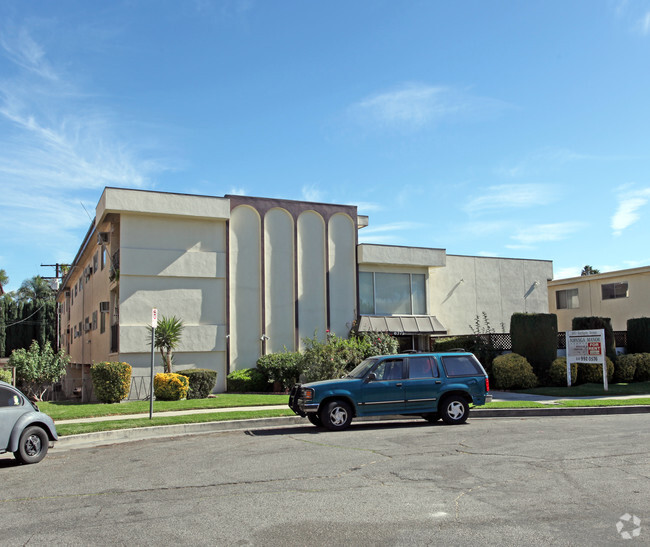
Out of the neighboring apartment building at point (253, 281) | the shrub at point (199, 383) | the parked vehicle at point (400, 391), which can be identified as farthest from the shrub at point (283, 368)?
the parked vehicle at point (400, 391)

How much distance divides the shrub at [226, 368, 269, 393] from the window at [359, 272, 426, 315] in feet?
19.9

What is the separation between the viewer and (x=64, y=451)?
12078 millimetres

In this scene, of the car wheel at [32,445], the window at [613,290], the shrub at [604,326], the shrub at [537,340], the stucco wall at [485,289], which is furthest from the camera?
the window at [613,290]

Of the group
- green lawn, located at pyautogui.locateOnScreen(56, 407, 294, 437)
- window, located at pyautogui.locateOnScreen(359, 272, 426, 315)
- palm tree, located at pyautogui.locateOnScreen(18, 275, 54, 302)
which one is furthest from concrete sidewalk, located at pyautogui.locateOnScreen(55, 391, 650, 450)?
palm tree, located at pyautogui.locateOnScreen(18, 275, 54, 302)

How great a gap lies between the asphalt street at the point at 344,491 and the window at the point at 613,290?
23218 mm

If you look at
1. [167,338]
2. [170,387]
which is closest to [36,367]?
[167,338]

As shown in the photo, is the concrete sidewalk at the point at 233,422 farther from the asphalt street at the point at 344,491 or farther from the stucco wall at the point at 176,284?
the stucco wall at the point at 176,284

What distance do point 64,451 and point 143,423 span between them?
2.83m

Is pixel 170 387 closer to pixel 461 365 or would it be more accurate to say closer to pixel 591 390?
pixel 461 365

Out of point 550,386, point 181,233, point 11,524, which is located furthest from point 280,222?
point 11,524

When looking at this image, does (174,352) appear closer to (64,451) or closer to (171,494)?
(64,451)

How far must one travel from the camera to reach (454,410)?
14422 mm

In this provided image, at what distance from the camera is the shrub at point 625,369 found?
2481cm

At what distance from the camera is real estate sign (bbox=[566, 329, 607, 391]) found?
21875mm
